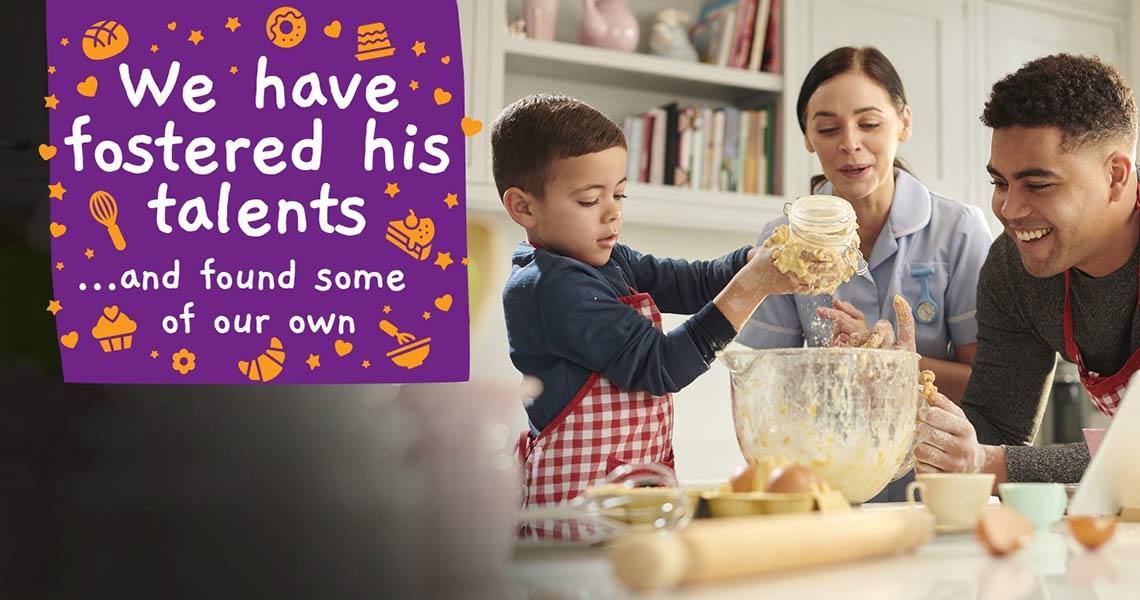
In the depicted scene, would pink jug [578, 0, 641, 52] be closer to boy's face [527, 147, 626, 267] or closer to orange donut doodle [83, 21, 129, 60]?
orange donut doodle [83, 21, 129, 60]

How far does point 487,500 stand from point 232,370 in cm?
218

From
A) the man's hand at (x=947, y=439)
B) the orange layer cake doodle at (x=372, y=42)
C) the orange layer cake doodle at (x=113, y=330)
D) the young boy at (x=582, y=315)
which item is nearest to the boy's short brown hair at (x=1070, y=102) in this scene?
the man's hand at (x=947, y=439)

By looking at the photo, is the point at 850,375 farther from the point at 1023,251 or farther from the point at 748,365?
the point at 1023,251

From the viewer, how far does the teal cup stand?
34.5 inches

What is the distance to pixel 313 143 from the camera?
2.70 meters

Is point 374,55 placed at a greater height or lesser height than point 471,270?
greater

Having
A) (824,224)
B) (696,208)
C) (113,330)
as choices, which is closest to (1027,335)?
(824,224)

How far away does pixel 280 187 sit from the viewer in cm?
268

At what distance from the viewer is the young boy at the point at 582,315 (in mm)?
1207

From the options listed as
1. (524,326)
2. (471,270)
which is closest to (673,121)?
(524,326)

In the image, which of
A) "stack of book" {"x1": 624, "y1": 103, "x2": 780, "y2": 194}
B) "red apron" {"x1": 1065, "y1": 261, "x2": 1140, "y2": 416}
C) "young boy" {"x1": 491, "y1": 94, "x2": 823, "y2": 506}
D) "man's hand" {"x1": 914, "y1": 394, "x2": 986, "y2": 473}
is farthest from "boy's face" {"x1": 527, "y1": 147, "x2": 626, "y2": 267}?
"stack of book" {"x1": 624, "y1": 103, "x2": 780, "y2": 194}

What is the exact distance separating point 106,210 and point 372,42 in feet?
2.68

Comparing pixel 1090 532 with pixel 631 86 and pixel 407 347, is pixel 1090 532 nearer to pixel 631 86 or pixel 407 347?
pixel 407 347

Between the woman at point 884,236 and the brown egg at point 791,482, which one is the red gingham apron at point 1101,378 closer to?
the woman at point 884,236
